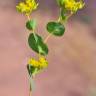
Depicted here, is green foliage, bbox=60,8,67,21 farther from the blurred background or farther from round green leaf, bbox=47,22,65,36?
the blurred background

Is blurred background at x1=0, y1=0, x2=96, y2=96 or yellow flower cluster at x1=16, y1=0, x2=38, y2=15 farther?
blurred background at x1=0, y1=0, x2=96, y2=96

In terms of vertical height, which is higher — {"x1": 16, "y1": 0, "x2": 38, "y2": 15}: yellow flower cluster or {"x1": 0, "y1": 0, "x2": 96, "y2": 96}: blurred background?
{"x1": 16, "y1": 0, "x2": 38, "y2": 15}: yellow flower cluster

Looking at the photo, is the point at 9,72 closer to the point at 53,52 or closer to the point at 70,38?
the point at 53,52

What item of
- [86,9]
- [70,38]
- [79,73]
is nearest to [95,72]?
[79,73]

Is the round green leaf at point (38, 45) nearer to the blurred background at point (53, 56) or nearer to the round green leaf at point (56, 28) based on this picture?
the round green leaf at point (56, 28)

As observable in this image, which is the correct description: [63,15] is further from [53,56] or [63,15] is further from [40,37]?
[53,56]

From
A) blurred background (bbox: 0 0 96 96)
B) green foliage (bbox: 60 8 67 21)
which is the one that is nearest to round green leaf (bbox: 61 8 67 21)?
green foliage (bbox: 60 8 67 21)
